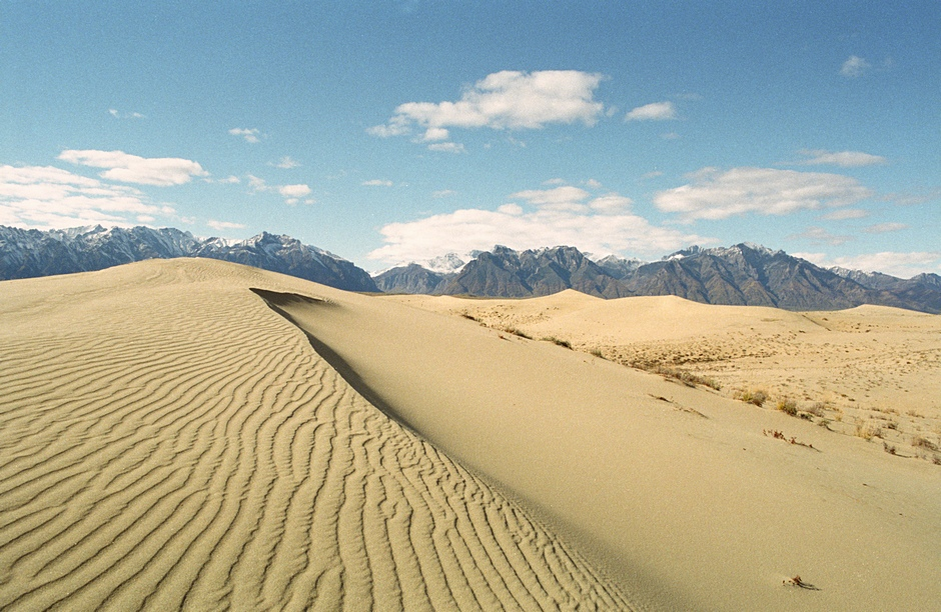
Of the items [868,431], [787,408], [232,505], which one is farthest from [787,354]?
[232,505]

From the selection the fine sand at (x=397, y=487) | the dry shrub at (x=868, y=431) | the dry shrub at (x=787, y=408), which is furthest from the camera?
the dry shrub at (x=787, y=408)

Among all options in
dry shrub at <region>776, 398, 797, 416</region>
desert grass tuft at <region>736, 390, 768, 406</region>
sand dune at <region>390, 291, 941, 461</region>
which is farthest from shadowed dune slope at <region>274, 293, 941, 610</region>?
sand dune at <region>390, 291, 941, 461</region>

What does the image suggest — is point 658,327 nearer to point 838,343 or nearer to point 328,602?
point 838,343

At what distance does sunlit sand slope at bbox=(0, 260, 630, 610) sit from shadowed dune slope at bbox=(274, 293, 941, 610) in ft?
3.34

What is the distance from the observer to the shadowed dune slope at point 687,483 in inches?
162

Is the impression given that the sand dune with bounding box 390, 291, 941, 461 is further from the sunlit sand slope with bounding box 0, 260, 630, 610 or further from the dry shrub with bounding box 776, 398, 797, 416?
the sunlit sand slope with bounding box 0, 260, 630, 610

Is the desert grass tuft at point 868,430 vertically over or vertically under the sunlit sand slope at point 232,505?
under

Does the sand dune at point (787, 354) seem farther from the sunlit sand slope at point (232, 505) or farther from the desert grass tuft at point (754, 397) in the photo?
the sunlit sand slope at point (232, 505)

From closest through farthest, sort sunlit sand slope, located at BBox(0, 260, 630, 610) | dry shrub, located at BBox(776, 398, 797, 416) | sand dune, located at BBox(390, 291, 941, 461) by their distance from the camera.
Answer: sunlit sand slope, located at BBox(0, 260, 630, 610), dry shrub, located at BBox(776, 398, 797, 416), sand dune, located at BBox(390, 291, 941, 461)

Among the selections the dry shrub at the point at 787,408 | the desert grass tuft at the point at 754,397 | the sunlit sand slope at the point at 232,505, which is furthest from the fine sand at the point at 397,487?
the desert grass tuft at the point at 754,397

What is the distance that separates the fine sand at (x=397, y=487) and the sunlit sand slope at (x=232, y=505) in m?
0.02

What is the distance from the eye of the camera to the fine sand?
283cm

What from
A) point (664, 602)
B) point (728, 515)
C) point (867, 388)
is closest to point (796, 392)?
point (867, 388)

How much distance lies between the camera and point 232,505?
3346 mm
